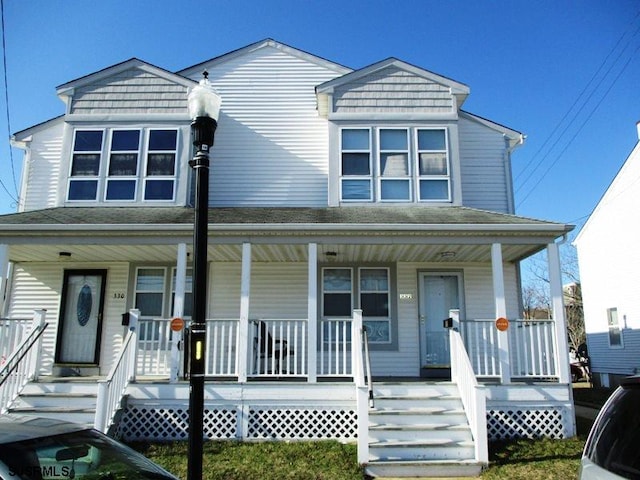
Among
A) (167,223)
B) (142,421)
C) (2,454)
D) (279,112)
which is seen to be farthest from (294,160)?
(2,454)

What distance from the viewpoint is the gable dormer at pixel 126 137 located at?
11195 mm

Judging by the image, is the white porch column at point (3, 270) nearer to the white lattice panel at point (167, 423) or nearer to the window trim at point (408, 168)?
the white lattice panel at point (167, 423)

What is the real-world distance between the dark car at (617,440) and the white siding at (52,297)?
9.89 meters

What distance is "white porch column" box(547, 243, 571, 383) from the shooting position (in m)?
8.81

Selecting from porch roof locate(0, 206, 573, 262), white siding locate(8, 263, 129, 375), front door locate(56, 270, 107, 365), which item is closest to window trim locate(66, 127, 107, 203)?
porch roof locate(0, 206, 573, 262)

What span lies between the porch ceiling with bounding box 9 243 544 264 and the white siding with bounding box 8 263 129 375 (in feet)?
0.77

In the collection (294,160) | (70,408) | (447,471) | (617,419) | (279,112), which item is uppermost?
(279,112)

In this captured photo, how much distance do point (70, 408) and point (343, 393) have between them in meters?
4.39

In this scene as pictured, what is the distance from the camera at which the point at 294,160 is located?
39.6ft

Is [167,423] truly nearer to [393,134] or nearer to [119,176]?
[119,176]

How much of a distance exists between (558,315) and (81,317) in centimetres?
937

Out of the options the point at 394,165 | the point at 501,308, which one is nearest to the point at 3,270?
the point at 394,165

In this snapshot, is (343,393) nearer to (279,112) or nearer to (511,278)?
(511,278)

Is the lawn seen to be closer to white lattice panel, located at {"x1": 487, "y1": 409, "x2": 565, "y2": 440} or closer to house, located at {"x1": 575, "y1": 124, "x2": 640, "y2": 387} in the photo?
white lattice panel, located at {"x1": 487, "y1": 409, "x2": 565, "y2": 440}
